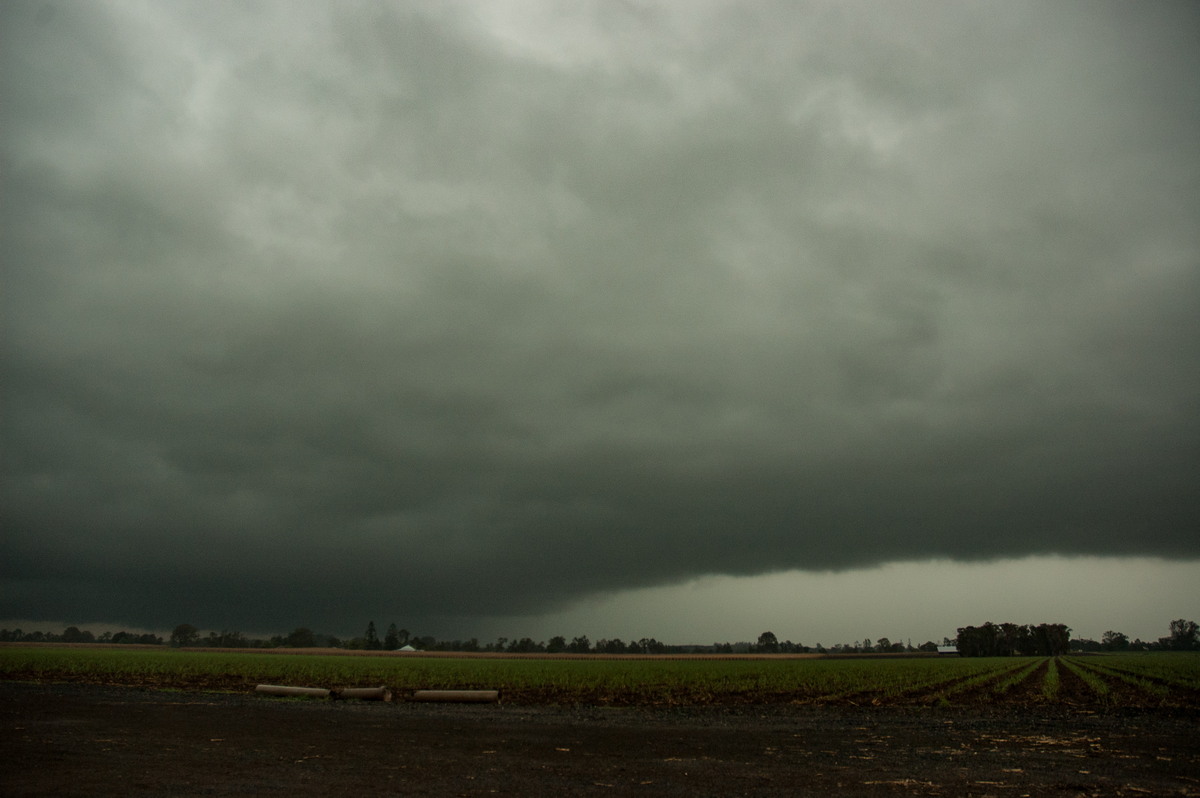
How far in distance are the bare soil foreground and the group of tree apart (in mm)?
178029

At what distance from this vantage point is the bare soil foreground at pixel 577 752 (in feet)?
41.7

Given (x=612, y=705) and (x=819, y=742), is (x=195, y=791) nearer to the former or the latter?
(x=819, y=742)

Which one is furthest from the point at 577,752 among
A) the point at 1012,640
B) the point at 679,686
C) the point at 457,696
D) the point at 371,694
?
the point at 1012,640

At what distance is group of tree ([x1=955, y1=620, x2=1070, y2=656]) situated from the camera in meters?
184

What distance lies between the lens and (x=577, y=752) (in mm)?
17703

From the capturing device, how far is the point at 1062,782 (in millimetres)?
13242

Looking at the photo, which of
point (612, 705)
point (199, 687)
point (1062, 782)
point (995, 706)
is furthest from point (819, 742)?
point (199, 687)

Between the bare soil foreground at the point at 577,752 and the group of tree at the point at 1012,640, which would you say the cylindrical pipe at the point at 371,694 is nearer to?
the bare soil foreground at the point at 577,752

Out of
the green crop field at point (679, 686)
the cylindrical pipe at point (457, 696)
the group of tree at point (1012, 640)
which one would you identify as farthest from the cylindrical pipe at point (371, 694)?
the group of tree at point (1012, 640)

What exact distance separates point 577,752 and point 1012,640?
20891 cm

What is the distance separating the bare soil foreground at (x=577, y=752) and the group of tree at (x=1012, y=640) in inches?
7009

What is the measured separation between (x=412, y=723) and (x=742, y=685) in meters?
28.2

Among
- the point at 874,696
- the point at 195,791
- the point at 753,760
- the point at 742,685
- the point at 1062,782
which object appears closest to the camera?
the point at 195,791

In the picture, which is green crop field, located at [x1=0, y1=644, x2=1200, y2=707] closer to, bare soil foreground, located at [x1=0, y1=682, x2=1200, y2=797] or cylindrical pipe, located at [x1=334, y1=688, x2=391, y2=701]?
cylindrical pipe, located at [x1=334, y1=688, x2=391, y2=701]
